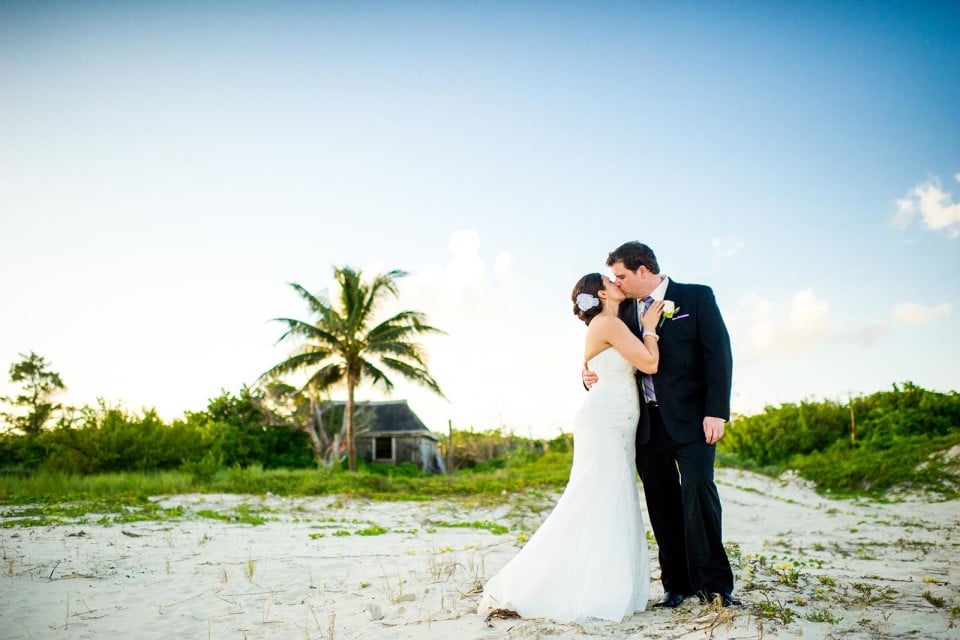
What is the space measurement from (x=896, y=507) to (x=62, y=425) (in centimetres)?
2196

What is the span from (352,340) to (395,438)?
9.97 m

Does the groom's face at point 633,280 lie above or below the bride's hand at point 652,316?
above

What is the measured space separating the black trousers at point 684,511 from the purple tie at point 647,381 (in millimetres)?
78

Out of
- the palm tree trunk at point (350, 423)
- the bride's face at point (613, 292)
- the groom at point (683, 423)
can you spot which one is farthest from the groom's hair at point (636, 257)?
the palm tree trunk at point (350, 423)

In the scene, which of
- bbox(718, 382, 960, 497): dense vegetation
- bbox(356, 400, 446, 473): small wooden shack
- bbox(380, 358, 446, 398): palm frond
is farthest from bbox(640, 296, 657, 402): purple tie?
bbox(356, 400, 446, 473): small wooden shack

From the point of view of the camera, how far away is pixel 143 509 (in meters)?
10.0

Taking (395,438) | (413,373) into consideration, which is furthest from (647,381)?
(395,438)

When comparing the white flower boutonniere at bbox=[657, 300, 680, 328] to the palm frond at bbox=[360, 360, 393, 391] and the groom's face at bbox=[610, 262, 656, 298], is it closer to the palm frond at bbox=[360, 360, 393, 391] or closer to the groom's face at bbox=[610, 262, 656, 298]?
the groom's face at bbox=[610, 262, 656, 298]

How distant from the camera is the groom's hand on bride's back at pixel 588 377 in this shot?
13.2 ft

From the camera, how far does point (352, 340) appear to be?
23.4 meters

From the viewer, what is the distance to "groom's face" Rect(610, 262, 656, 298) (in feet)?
12.6

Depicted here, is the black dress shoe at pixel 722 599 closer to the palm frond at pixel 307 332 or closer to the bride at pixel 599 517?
the bride at pixel 599 517

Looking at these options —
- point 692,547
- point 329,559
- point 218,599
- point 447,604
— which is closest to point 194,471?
point 329,559

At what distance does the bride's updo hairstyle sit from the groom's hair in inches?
7.8
